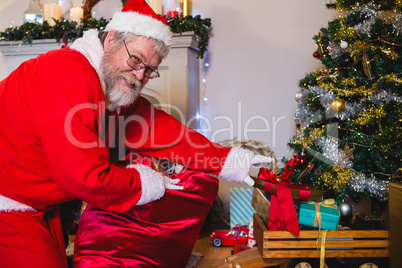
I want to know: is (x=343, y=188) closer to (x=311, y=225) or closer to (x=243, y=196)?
(x=311, y=225)

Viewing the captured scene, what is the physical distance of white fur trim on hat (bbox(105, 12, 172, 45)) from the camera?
1632 mm

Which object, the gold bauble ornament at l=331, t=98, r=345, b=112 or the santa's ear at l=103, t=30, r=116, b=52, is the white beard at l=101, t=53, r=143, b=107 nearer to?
the santa's ear at l=103, t=30, r=116, b=52

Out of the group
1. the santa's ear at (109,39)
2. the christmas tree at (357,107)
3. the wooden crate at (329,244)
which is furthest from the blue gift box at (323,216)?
the santa's ear at (109,39)

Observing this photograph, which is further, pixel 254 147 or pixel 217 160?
pixel 254 147

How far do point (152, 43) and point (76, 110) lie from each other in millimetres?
474

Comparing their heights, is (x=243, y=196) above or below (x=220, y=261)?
above

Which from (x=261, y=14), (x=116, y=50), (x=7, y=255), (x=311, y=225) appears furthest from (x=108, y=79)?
(x=261, y=14)

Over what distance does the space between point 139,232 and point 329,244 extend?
3.03 ft

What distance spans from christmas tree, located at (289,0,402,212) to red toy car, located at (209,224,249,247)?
545 millimetres

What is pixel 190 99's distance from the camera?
339cm

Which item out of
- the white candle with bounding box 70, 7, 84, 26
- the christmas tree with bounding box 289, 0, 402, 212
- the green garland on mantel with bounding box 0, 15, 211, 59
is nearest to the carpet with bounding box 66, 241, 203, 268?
the christmas tree with bounding box 289, 0, 402, 212

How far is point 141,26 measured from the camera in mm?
1640

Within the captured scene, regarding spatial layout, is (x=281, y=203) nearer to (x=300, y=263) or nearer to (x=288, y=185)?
(x=288, y=185)

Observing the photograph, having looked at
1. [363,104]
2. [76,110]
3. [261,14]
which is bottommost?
[363,104]
